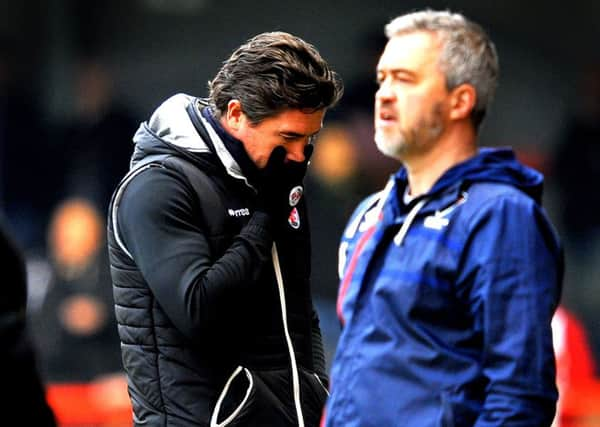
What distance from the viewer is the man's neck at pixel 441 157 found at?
2943 mm

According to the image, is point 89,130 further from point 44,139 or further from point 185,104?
point 185,104

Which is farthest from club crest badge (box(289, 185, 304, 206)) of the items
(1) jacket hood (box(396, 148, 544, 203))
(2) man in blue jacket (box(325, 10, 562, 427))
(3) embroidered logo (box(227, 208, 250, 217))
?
(1) jacket hood (box(396, 148, 544, 203))

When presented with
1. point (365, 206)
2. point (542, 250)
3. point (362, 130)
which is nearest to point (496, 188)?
point (542, 250)

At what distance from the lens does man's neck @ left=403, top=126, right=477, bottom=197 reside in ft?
9.66

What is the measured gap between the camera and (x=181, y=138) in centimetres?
348

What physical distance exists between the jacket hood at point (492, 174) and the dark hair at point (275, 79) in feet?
2.04

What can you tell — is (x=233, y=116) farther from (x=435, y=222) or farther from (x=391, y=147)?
(x=435, y=222)

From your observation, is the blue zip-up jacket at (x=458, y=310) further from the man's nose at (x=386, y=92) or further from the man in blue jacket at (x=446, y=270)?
the man's nose at (x=386, y=92)

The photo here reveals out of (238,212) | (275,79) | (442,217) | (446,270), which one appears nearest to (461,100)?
(442,217)

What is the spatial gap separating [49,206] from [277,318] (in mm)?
5593

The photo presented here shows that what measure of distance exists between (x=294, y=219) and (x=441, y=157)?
0.72 meters

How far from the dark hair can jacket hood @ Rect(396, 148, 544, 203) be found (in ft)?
2.04

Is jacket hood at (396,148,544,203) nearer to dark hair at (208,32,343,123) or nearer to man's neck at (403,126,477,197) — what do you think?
man's neck at (403,126,477,197)

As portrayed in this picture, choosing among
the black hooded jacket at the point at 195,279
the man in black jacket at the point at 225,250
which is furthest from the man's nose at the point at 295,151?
the black hooded jacket at the point at 195,279
